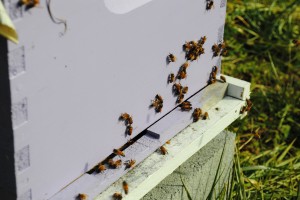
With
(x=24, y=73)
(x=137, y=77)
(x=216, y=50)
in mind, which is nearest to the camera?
(x=24, y=73)

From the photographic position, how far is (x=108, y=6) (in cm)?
191

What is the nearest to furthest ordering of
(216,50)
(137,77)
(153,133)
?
1. (137,77)
2. (153,133)
3. (216,50)

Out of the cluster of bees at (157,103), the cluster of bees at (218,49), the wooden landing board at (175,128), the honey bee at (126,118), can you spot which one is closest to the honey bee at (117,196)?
the wooden landing board at (175,128)

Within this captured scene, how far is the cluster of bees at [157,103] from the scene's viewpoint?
236cm

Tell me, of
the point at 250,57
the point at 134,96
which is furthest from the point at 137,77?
the point at 250,57

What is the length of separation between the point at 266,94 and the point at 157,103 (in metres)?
1.39

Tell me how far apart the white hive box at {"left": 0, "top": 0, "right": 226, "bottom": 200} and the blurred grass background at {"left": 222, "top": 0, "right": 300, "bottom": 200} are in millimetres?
646

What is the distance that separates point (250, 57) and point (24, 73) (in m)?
2.46

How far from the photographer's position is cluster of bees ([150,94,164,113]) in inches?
92.9

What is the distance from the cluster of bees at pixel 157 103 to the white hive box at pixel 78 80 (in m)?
0.03

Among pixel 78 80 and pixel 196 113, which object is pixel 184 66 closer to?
pixel 196 113

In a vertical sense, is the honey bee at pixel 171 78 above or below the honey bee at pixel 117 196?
above

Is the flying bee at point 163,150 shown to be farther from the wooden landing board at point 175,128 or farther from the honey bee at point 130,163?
the honey bee at point 130,163

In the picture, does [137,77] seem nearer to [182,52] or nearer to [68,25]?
[182,52]
